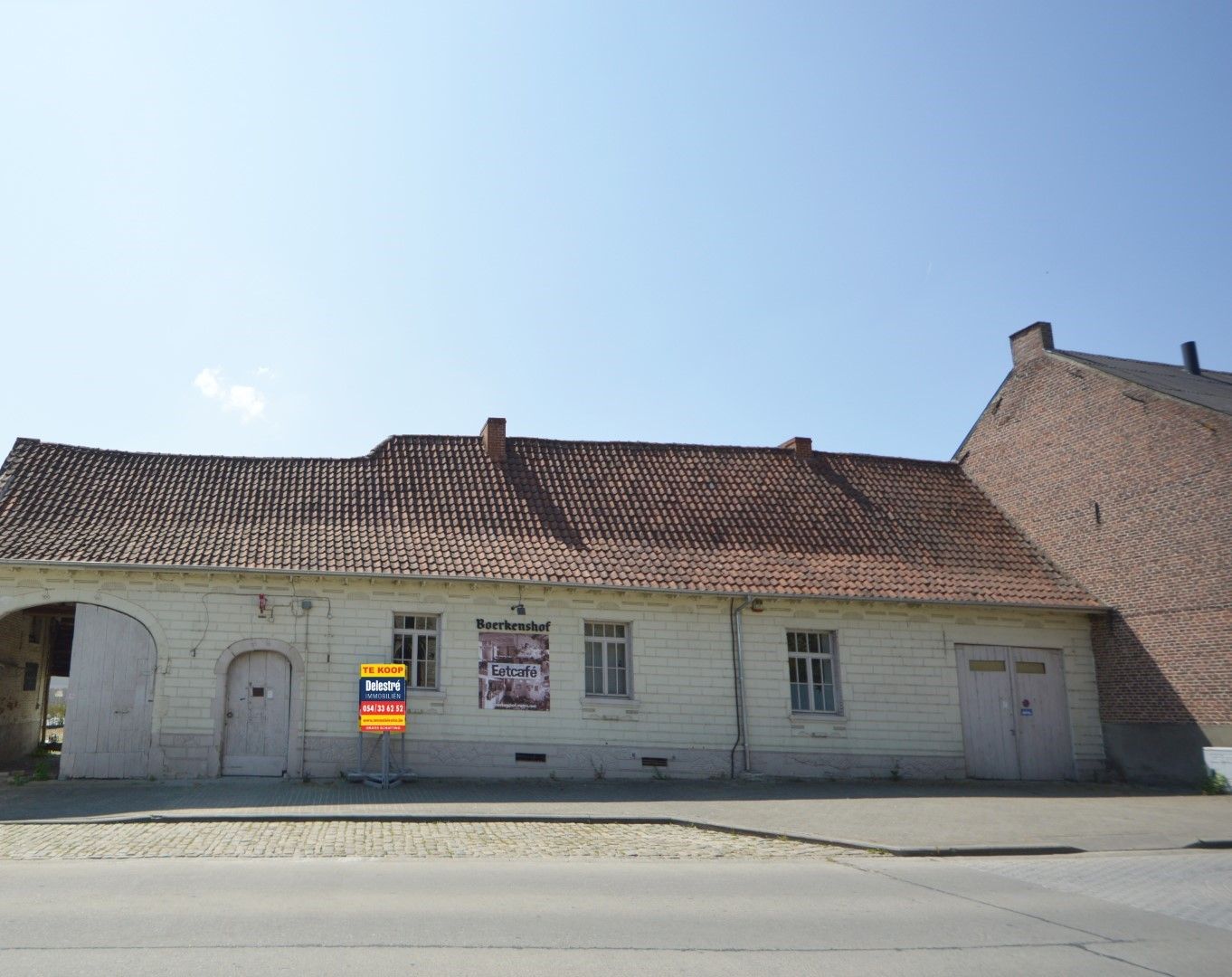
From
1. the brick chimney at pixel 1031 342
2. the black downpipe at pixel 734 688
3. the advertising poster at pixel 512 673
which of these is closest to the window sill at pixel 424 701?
the advertising poster at pixel 512 673

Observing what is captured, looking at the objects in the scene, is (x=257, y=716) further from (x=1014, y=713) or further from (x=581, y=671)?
(x=1014, y=713)

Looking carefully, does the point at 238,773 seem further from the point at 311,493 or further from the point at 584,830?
the point at 584,830

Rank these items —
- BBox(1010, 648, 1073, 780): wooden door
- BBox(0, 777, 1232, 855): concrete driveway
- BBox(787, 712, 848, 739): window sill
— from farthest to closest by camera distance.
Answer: BBox(1010, 648, 1073, 780): wooden door → BBox(787, 712, 848, 739): window sill → BBox(0, 777, 1232, 855): concrete driveway

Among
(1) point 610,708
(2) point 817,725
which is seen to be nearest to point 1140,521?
(2) point 817,725

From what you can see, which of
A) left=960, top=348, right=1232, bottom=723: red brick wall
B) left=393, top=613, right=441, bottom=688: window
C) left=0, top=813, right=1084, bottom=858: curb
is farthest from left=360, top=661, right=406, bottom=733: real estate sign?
left=960, top=348, right=1232, bottom=723: red brick wall

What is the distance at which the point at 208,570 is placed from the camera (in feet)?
58.4

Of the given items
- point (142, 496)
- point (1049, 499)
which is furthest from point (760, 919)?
point (1049, 499)

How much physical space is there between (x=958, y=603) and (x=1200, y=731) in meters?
4.83

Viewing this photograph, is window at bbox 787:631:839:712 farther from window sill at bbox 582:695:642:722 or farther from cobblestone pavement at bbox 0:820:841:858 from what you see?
cobblestone pavement at bbox 0:820:841:858

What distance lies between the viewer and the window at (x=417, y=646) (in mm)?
18750

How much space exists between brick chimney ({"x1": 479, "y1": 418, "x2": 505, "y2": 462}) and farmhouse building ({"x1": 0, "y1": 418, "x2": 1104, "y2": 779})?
2.5 inches

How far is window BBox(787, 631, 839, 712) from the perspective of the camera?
65.9ft

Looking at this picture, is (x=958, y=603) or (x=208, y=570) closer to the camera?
(x=208, y=570)

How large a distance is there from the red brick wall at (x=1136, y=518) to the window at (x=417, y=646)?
13.8 m
